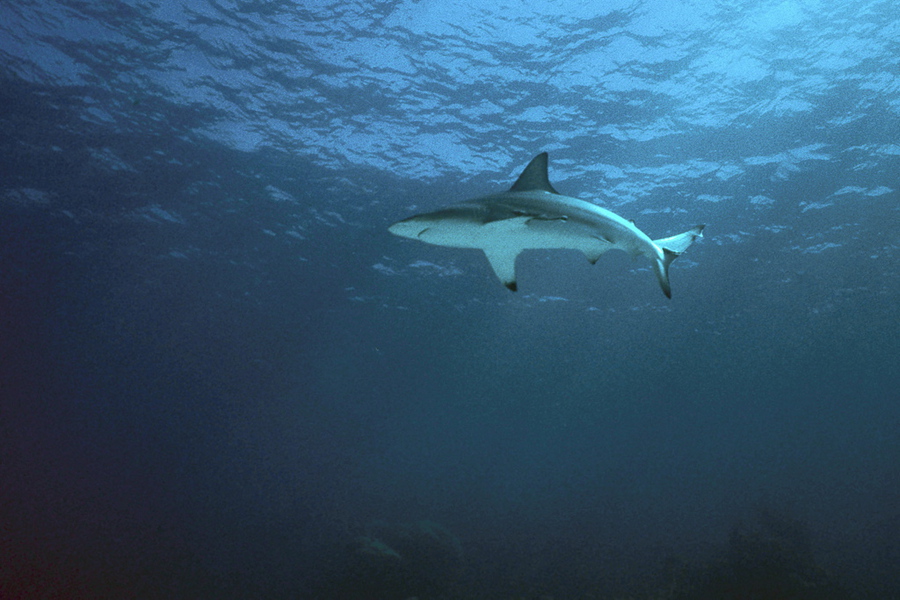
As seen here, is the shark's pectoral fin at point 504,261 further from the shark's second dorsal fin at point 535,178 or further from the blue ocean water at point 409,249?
the blue ocean water at point 409,249

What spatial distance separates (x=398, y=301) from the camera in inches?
1096

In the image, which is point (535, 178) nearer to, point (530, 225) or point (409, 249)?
point (530, 225)

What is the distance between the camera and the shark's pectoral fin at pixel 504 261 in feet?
14.7

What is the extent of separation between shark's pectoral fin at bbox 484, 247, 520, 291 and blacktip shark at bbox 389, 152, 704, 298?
20mm

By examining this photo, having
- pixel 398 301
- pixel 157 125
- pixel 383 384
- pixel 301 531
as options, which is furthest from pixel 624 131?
pixel 383 384

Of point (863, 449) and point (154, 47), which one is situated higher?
point (154, 47)

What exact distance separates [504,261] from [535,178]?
0.95 meters

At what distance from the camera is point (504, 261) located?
4723mm

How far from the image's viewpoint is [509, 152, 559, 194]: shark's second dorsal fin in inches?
161

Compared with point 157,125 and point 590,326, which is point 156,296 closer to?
point 157,125

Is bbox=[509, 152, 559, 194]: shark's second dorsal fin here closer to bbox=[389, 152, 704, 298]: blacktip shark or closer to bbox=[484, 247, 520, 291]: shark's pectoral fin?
bbox=[389, 152, 704, 298]: blacktip shark

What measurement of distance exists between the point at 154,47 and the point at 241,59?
7.64 feet

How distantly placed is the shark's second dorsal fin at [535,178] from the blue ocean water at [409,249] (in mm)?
8436

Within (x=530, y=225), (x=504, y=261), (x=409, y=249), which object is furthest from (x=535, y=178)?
(x=409, y=249)
